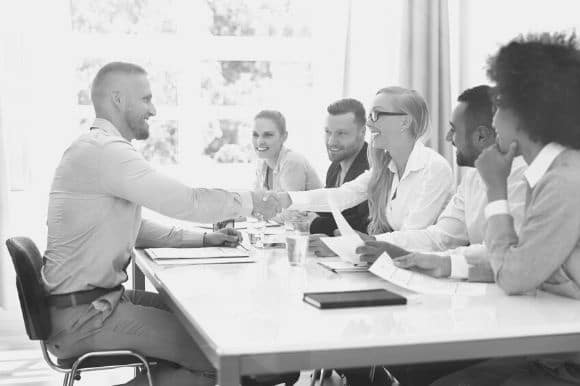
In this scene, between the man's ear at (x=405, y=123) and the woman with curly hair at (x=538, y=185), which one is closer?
the woman with curly hair at (x=538, y=185)

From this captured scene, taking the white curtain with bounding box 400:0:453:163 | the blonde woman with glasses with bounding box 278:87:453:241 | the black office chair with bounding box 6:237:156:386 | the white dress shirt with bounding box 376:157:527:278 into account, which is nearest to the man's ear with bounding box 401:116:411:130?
the blonde woman with glasses with bounding box 278:87:453:241

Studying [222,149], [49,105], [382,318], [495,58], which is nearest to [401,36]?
[222,149]

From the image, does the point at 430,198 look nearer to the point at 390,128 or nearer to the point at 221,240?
the point at 390,128

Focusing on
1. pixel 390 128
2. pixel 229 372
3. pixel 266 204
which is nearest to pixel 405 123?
pixel 390 128

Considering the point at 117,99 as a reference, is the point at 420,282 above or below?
below

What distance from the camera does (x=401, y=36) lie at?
5.30 metres

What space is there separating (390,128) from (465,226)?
606 mm

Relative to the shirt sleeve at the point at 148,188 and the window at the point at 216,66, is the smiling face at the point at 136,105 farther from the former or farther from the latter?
the window at the point at 216,66

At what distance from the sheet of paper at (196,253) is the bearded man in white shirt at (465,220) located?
1.69ft

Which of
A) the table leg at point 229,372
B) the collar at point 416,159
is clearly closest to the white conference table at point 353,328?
the table leg at point 229,372

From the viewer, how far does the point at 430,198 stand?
2883 millimetres

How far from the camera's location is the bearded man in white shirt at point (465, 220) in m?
2.11

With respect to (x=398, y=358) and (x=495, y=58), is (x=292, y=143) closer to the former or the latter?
(x=495, y=58)

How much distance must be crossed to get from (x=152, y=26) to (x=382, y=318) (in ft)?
12.8
